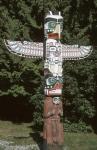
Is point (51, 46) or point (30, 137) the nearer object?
point (51, 46)

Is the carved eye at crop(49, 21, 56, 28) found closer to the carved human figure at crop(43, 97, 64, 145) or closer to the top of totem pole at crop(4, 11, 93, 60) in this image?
the top of totem pole at crop(4, 11, 93, 60)

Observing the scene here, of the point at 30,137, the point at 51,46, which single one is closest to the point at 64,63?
the point at 30,137

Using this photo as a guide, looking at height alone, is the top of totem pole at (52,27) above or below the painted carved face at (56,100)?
above

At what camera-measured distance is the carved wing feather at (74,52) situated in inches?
556

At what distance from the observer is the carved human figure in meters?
13.2

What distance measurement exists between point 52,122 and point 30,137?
2922mm

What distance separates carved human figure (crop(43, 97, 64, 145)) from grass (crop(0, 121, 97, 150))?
4.69ft

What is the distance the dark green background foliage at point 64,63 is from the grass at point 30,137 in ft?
2.65

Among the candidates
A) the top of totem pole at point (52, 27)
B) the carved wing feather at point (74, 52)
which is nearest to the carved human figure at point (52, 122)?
the carved wing feather at point (74, 52)

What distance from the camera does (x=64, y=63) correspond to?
57.5 ft

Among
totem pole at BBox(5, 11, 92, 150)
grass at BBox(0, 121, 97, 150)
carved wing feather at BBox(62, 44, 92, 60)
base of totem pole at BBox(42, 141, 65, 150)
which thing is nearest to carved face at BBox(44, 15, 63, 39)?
totem pole at BBox(5, 11, 92, 150)

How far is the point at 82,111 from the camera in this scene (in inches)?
691

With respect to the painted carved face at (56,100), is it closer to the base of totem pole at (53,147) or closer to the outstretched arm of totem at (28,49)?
the base of totem pole at (53,147)

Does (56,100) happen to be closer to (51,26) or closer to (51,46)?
(51,46)
